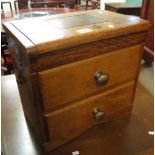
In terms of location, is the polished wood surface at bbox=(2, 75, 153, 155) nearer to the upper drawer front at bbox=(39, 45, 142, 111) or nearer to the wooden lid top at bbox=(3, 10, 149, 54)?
the upper drawer front at bbox=(39, 45, 142, 111)

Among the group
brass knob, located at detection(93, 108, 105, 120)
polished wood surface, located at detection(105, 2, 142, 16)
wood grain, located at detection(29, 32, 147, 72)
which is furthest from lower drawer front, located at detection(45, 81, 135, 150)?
polished wood surface, located at detection(105, 2, 142, 16)

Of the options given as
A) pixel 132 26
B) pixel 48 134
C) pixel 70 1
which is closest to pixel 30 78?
pixel 48 134

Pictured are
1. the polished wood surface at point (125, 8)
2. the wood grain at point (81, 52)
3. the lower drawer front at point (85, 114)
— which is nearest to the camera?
the wood grain at point (81, 52)

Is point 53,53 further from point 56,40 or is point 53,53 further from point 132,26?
point 132,26

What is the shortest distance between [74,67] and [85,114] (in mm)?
165

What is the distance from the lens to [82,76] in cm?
49

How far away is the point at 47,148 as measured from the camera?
55 centimetres

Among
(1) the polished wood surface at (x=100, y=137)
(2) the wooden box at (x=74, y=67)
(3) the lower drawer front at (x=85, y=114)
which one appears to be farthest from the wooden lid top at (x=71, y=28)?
(1) the polished wood surface at (x=100, y=137)

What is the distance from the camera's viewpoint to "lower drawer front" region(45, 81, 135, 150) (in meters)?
0.52

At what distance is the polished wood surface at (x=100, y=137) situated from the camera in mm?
555

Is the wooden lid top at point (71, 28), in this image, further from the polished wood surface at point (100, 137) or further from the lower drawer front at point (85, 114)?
the polished wood surface at point (100, 137)

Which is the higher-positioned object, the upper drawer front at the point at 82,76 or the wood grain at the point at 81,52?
the wood grain at the point at 81,52

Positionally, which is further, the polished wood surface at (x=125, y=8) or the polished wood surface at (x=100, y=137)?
the polished wood surface at (x=125, y=8)

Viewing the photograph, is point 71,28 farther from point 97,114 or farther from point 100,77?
point 97,114
